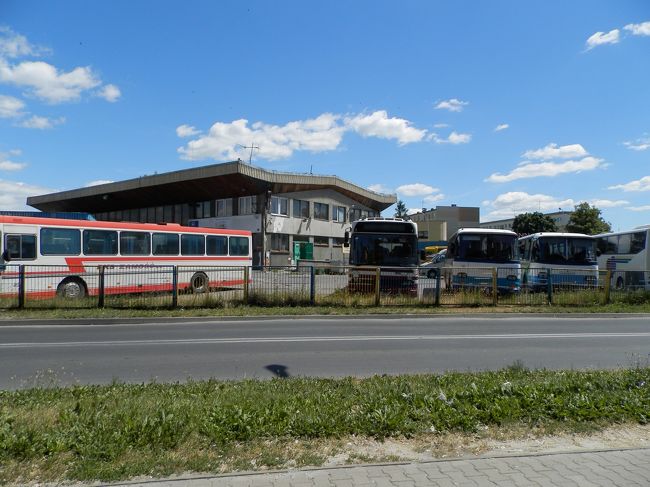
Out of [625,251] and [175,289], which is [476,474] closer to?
[175,289]

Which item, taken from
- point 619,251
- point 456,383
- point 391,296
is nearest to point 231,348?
point 456,383

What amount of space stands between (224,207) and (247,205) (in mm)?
3612

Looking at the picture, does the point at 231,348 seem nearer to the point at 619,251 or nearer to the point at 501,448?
the point at 501,448

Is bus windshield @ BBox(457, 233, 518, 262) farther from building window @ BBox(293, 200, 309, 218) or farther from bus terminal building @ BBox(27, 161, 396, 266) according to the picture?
building window @ BBox(293, 200, 309, 218)

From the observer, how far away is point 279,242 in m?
47.5

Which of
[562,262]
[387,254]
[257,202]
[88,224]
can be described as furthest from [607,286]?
[257,202]

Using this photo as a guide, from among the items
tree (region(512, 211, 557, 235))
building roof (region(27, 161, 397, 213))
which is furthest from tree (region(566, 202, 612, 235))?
building roof (region(27, 161, 397, 213))

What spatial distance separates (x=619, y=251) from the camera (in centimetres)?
2644

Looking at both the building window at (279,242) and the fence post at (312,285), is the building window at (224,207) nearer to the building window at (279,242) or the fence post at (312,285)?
the building window at (279,242)

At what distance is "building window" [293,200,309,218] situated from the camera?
162ft

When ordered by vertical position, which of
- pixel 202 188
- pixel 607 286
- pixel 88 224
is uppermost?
pixel 202 188

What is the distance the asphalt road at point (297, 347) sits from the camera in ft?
25.4

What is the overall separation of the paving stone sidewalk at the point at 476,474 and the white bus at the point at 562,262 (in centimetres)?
1513

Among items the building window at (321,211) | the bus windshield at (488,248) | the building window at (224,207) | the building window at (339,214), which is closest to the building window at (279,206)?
the building window at (321,211)
